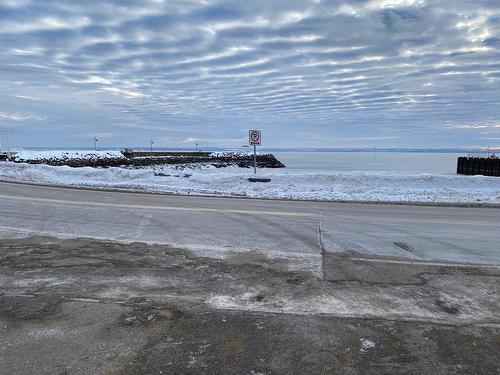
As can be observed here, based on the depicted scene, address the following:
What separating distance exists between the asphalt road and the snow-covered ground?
3068 millimetres

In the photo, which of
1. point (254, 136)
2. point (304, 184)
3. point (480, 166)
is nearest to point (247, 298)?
point (304, 184)

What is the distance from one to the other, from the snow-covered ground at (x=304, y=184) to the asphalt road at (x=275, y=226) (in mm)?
3068

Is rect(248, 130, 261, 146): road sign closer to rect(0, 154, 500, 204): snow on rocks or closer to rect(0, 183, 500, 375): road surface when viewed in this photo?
rect(0, 154, 500, 204): snow on rocks

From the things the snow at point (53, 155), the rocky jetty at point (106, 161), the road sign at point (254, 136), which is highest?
the road sign at point (254, 136)

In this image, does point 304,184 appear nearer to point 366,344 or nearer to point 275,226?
point 275,226

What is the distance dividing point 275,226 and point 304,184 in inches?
475

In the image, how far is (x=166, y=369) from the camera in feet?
11.7

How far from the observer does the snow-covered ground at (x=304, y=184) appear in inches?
700

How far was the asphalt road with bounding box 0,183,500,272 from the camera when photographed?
816cm

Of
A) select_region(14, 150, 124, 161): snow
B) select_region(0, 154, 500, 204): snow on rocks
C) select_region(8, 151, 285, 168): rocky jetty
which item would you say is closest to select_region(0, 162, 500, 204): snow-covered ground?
select_region(0, 154, 500, 204): snow on rocks

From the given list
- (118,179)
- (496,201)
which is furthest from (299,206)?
(118,179)

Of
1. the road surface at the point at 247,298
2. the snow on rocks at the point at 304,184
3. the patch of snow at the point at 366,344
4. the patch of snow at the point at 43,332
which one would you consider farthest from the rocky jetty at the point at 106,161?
the patch of snow at the point at 366,344

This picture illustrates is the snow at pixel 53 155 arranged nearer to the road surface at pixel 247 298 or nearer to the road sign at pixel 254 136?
the road sign at pixel 254 136

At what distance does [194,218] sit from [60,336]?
23.6ft
